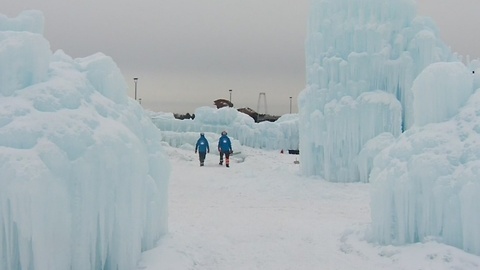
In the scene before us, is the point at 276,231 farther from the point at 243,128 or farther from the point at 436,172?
the point at 243,128

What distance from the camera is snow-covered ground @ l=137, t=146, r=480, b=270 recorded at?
8.84 metres

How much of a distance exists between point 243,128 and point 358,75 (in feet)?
65.2

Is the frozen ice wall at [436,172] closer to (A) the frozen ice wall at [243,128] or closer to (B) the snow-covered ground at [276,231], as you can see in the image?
(B) the snow-covered ground at [276,231]

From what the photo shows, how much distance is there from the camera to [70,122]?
7.46 metres

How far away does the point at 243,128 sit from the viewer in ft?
128

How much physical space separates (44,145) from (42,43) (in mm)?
1987

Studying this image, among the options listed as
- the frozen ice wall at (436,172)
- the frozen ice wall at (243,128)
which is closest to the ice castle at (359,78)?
the frozen ice wall at (436,172)

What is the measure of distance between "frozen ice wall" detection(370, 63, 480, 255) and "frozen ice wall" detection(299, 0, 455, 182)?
835 cm

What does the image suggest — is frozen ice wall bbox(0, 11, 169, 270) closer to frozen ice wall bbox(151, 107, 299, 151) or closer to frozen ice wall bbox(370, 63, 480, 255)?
frozen ice wall bbox(370, 63, 480, 255)

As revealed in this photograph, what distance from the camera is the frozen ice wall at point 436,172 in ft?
29.8

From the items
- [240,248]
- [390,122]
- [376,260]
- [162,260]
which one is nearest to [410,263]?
[376,260]

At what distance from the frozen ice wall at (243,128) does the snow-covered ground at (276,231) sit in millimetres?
20078

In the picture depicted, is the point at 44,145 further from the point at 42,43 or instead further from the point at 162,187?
the point at 162,187

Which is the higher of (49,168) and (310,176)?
(49,168)
